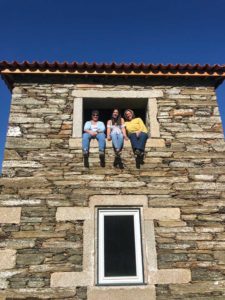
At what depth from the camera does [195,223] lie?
5.55m

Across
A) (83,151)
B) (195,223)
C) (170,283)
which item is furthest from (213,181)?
(83,151)

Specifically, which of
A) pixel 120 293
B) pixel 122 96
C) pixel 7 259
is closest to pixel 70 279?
pixel 120 293

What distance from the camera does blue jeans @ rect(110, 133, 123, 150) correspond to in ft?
20.1

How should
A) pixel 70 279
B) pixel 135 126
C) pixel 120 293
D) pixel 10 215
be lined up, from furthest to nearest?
pixel 135 126, pixel 10 215, pixel 70 279, pixel 120 293

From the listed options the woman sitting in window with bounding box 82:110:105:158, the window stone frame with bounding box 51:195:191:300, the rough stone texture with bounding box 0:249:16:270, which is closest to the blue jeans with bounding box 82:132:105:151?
the woman sitting in window with bounding box 82:110:105:158

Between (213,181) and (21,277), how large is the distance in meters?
3.41

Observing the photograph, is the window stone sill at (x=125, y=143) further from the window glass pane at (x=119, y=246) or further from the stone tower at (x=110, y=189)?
the window glass pane at (x=119, y=246)

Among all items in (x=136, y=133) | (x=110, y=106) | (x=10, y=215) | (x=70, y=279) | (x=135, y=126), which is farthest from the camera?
(x=110, y=106)

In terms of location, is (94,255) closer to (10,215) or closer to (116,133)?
(10,215)

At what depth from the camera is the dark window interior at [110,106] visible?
700 cm

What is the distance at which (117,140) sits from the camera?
20.2ft

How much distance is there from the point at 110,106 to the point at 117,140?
4.32ft

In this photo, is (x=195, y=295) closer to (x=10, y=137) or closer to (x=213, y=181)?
(x=213, y=181)

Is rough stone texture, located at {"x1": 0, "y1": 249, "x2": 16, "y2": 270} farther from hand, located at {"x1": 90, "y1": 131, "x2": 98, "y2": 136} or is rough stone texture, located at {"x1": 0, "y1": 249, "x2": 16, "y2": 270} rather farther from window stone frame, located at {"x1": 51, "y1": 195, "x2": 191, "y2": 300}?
hand, located at {"x1": 90, "y1": 131, "x2": 98, "y2": 136}
